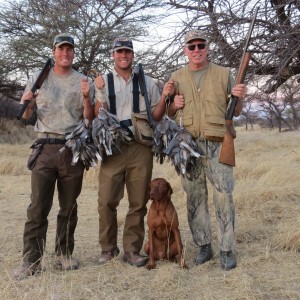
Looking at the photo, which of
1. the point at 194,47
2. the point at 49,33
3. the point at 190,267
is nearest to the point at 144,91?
the point at 194,47

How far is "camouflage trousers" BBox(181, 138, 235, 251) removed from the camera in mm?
4621

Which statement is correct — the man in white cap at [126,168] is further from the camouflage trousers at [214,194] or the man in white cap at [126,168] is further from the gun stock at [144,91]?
the camouflage trousers at [214,194]

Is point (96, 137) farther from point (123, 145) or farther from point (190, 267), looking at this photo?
point (190, 267)

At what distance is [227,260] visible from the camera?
15.1ft

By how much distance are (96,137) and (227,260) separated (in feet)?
5.66

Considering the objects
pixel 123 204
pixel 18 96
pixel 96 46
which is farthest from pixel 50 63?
pixel 18 96

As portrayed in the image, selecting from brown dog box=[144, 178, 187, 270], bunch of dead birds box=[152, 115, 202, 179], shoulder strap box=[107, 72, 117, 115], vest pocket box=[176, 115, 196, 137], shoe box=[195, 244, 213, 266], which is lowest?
shoe box=[195, 244, 213, 266]

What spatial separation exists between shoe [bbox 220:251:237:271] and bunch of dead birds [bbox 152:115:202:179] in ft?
2.86

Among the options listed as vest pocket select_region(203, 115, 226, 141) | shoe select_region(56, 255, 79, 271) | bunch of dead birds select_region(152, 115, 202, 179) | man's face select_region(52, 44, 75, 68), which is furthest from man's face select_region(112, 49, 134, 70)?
shoe select_region(56, 255, 79, 271)

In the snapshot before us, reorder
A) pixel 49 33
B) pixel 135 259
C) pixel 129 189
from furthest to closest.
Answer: pixel 49 33 < pixel 129 189 < pixel 135 259

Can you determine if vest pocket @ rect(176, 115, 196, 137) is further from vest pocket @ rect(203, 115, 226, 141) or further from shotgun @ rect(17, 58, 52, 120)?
shotgun @ rect(17, 58, 52, 120)

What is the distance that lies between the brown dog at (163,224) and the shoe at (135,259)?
0.39 ft

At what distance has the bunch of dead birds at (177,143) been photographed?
4488 mm

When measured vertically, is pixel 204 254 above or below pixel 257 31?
below
